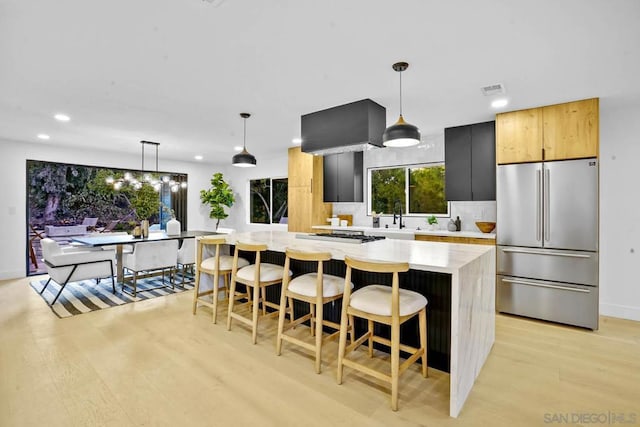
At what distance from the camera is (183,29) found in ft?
7.08

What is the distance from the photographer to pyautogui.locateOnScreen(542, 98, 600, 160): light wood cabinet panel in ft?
11.0

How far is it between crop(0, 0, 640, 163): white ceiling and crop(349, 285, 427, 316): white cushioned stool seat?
1838 millimetres

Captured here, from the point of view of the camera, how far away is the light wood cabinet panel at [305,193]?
573 cm

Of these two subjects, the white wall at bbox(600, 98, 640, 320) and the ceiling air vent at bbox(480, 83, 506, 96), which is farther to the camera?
the white wall at bbox(600, 98, 640, 320)

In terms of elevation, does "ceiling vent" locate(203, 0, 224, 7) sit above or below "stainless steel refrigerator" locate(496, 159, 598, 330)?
above

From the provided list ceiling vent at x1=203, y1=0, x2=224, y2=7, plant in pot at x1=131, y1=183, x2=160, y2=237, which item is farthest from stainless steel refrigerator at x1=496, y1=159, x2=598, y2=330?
plant in pot at x1=131, y1=183, x2=160, y2=237

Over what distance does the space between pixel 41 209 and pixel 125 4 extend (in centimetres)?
777

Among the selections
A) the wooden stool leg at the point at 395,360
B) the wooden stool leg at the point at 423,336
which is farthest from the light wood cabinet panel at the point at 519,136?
the wooden stool leg at the point at 395,360

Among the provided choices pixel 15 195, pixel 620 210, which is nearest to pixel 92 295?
pixel 15 195

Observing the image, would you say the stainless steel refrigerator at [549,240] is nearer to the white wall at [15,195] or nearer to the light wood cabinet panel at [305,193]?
the light wood cabinet panel at [305,193]

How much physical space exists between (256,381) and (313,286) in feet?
2.66

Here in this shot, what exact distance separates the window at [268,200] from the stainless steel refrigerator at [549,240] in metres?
4.65

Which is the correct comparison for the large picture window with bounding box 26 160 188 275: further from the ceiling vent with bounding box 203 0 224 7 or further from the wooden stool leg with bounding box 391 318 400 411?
the wooden stool leg with bounding box 391 318 400 411

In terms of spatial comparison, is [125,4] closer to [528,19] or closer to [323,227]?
[528,19]
